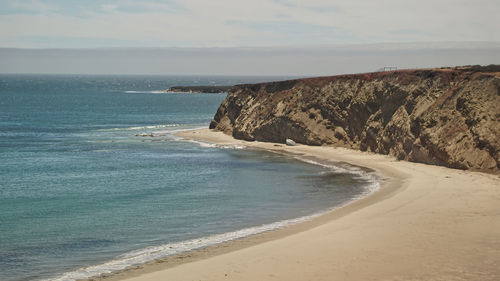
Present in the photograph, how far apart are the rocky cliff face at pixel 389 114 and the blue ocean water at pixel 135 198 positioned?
5.40 metres

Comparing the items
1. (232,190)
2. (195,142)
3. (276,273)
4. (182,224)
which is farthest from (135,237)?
(195,142)

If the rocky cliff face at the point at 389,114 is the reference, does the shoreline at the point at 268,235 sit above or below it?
below

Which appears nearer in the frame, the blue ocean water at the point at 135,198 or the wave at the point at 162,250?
the wave at the point at 162,250

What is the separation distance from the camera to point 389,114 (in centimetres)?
4325

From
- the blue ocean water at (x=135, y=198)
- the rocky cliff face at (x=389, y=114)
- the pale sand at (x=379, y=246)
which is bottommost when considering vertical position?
the blue ocean water at (x=135, y=198)

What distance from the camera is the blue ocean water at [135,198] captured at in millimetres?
19297

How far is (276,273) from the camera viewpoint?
16.0m

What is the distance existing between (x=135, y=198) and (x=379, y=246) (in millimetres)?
13634

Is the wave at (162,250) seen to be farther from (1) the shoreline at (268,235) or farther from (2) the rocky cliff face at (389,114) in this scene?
(2) the rocky cliff face at (389,114)

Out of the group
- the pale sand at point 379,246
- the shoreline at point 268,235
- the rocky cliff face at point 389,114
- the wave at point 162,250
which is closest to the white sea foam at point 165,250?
the wave at point 162,250

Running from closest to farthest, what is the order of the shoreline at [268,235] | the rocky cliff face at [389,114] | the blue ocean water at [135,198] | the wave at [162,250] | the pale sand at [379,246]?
the pale sand at [379,246]
the wave at [162,250]
the shoreline at [268,235]
the blue ocean water at [135,198]
the rocky cliff face at [389,114]

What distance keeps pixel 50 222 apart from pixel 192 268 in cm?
882

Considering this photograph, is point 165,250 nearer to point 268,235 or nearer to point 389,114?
point 268,235

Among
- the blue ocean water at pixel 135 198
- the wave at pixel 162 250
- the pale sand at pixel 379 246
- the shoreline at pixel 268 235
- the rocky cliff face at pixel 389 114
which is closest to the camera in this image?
the pale sand at pixel 379 246
